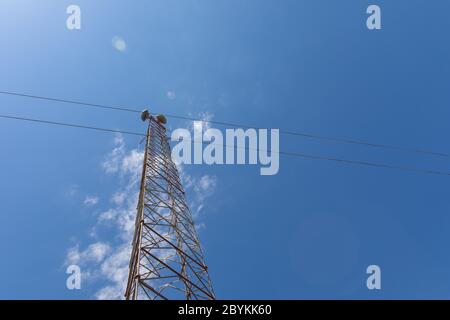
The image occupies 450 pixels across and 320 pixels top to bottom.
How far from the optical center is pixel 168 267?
1409 centimetres
